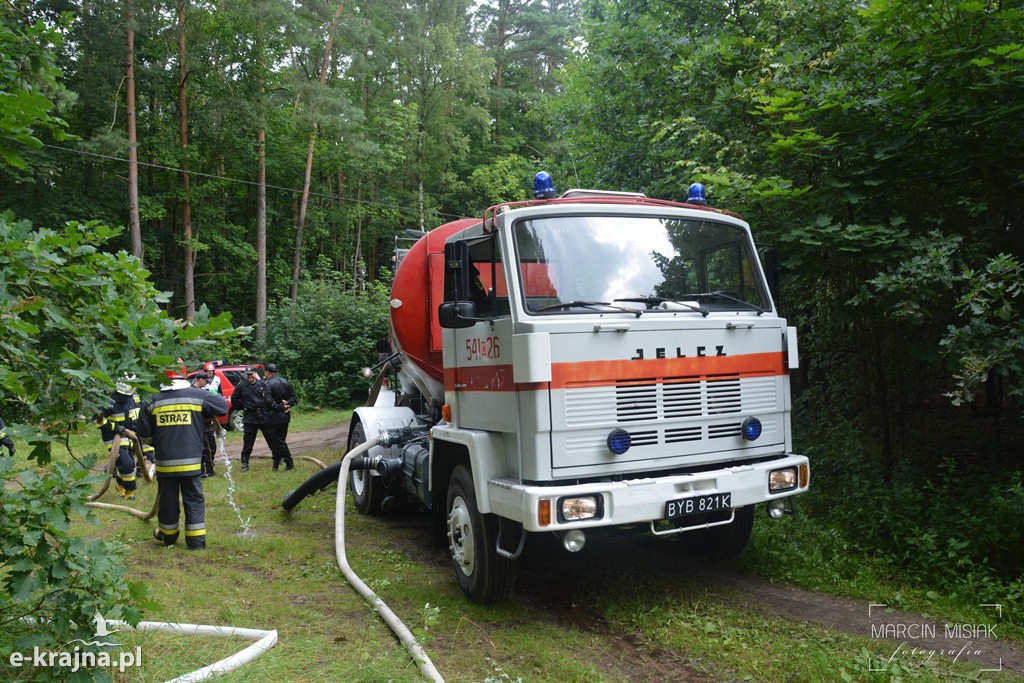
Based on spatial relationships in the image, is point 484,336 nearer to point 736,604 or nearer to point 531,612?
point 531,612

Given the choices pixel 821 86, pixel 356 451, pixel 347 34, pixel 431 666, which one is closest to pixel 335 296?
pixel 347 34

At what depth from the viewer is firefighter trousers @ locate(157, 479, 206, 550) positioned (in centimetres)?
717

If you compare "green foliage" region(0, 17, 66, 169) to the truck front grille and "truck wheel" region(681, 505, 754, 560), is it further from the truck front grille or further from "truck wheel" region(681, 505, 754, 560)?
"truck wheel" region(681, 505, 754, 560)

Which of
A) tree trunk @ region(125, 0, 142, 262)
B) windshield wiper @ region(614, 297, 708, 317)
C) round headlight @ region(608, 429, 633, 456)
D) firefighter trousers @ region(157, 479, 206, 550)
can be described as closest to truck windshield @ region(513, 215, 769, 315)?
windshield wiper @ region(614, 297, 708, 317)

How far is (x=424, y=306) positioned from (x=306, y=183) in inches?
979

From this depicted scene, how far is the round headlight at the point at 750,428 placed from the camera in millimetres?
5312

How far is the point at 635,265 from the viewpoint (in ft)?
17.5

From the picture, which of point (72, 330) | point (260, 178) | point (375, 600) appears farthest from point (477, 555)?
point (260, 178)

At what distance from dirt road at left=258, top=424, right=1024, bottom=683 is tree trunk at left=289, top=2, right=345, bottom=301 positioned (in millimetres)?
23755

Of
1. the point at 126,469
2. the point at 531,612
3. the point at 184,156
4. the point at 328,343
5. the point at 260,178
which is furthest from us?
the point at 260,178

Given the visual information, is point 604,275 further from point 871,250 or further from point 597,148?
point 597,148

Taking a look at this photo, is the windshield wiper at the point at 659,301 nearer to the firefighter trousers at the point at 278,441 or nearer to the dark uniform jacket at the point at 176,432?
the dark uniform jacket at the point at 176,432

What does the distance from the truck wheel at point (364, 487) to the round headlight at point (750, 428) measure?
14.1ft

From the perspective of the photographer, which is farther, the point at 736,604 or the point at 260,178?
the point at 260,178
